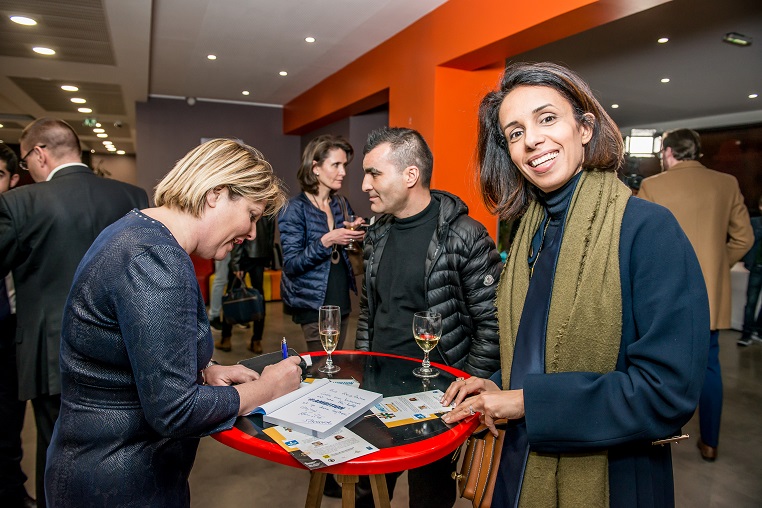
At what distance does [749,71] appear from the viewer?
22.8 feet

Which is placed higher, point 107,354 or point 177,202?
point 177,202

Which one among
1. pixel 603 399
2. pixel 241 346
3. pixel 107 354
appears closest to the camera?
pixel 603 399

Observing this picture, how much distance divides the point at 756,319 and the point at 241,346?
5877mm

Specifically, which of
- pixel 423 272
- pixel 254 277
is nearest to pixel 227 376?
pixel 423 272

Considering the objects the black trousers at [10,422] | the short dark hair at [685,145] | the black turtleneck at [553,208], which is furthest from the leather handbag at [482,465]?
the short dark hair at [685,145]

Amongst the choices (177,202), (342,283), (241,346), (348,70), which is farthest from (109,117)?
(177,202)

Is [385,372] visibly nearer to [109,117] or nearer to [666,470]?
[666,470]

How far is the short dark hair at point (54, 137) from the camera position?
245 cm

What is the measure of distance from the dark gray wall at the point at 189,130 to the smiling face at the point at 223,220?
800cm

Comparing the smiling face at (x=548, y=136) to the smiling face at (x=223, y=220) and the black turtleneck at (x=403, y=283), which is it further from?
the black turtleneck at (x=403, y=283)

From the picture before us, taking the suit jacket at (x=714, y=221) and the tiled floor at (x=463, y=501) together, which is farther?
the suit jacket at (x=714, y=221)

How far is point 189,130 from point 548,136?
8999mm

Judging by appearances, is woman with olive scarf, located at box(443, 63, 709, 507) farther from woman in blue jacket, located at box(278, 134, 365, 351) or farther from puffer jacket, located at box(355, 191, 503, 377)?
woman in blue jacket, located at box(278, 134, 365, 351)

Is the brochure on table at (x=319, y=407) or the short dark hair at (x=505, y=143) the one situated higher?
the short dark hair at (x=505, y=143)
